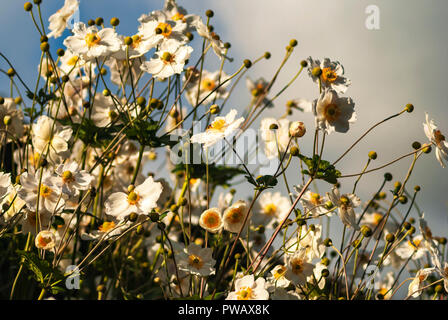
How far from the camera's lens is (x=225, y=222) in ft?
3.98

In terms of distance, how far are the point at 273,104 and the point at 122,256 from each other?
2.81ft

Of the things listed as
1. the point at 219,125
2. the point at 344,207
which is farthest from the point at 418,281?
the point at 219,125

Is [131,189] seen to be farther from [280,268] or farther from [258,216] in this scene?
[258,216]

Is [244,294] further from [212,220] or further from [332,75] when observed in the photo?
[332,75]

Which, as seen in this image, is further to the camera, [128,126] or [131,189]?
[128,126]

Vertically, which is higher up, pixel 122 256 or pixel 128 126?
pixel 128 126

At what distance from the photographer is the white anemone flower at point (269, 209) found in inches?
60.8

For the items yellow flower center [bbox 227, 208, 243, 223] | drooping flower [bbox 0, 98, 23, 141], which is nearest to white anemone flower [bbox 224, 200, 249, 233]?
yellow flower center [bbox 227, 208, 243, 223]

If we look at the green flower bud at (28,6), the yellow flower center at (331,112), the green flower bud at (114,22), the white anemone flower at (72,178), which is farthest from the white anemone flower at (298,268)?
the green flower bud at (28,6)

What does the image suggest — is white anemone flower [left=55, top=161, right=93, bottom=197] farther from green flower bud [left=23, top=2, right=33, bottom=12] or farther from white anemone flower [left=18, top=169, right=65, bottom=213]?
green flower bud [left=23, top=2, right=33, bottom=12]

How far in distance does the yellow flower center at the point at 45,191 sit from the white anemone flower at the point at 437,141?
895 millimetres

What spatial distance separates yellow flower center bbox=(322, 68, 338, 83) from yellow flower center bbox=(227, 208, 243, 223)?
39cm
